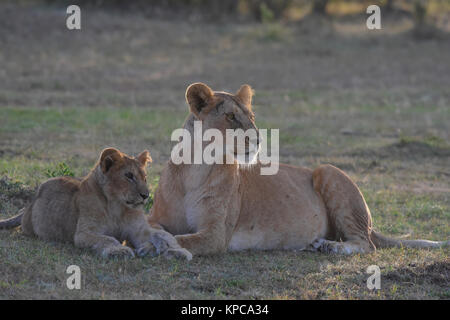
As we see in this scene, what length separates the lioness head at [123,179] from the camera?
5.53 m

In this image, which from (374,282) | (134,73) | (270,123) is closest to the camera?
(374,282)

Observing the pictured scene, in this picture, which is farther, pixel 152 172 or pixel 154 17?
pixel 154 17

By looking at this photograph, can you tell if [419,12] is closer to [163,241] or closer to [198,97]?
[198,97]

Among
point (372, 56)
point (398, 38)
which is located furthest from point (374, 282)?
point (398, 38)

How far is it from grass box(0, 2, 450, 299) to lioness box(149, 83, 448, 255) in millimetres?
184

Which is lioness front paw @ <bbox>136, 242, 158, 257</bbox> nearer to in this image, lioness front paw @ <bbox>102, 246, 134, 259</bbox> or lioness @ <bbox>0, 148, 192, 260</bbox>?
lioness @ <bbox>0, 148, 192, 260</bbox>

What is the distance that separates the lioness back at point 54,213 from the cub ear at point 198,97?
3.64 ft

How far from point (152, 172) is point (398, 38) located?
13.1m

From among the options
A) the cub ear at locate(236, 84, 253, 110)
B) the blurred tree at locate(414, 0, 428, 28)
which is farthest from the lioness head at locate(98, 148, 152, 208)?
the blurred tree at locate(414, 0, 428, 28)

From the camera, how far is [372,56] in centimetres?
1866

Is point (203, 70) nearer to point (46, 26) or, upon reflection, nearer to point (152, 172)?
point (46, 26)

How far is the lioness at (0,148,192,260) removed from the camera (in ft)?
18.1

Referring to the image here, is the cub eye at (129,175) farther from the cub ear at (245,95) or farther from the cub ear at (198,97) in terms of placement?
the cub ear at (245,95)

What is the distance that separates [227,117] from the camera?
563 cm
